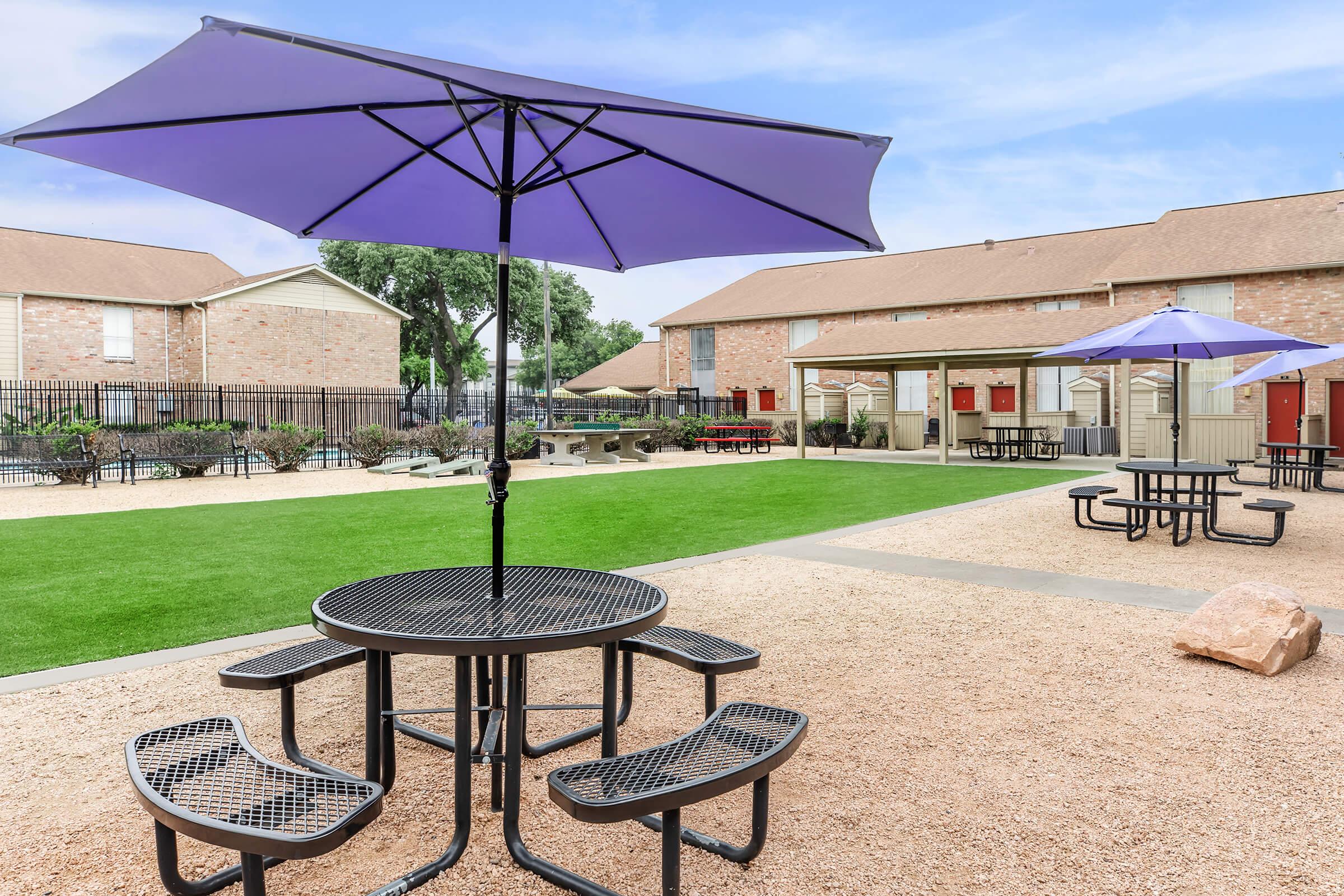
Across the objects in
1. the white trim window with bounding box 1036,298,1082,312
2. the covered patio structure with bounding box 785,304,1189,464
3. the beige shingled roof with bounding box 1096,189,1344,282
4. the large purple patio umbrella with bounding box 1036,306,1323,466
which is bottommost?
the large purple patio umbrella with bounding box 1036,306,1323,466

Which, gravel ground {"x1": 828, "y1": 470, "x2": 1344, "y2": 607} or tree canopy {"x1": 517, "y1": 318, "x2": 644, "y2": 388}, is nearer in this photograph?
gravel ground {"x1": 828, "y1": 470, "x2": 1344, "y2": 607}

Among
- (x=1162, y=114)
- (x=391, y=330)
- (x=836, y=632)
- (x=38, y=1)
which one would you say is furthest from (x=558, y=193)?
(x=1162, y=114)

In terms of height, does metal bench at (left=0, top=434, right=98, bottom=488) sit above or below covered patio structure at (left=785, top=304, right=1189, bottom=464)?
below

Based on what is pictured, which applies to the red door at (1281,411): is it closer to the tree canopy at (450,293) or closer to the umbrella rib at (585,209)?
the umbrella rib at (585,209)

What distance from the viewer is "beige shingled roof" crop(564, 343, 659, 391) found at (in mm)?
47406

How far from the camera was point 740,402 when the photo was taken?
35281 mm

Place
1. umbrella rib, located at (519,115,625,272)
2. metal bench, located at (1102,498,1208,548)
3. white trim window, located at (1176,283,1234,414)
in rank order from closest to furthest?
umbrella rib, located at (519,115,625,272)
metal bench, located at (1102,498,1208,548)
white trim window, located at (1176,283,1234,414)

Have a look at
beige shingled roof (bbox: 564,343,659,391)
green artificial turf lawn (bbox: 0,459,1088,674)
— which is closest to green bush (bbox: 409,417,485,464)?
green artificial turf lawn (bbox: 0,459,1088,674)

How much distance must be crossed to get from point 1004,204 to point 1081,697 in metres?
61.6

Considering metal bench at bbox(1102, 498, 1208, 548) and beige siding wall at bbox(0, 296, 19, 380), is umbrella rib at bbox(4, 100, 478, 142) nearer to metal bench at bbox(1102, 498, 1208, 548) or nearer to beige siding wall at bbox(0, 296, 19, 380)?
metal bench at bbox(1102, 498, 1208, 548)

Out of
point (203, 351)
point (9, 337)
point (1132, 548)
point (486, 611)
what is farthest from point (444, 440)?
point (486, 611)

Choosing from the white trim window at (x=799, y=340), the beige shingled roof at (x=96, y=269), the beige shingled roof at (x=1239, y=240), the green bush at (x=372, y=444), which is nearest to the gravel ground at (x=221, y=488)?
the green bush at (x=372, y=444)

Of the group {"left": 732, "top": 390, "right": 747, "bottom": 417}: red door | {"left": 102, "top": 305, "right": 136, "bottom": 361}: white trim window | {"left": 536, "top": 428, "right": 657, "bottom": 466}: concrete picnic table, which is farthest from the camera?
{"left": 732, "top": 390, "right": 747, "bottom": 417}: red door

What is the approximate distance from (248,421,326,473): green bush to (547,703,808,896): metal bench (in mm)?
17187
